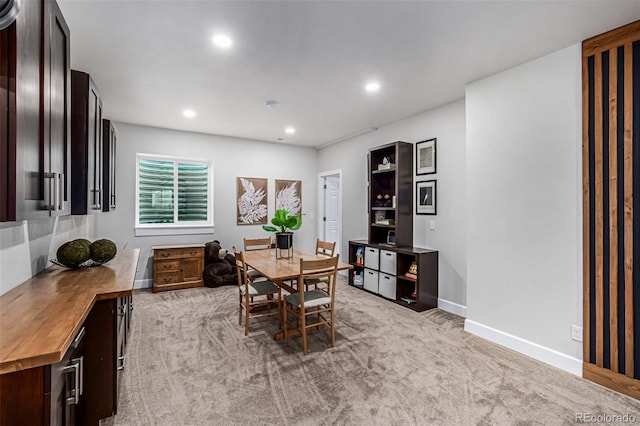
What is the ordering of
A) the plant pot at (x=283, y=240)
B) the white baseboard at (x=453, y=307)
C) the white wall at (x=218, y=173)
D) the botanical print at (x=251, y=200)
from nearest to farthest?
the plant pot at (x=283, y=240) < the white baseboard at (x=453, y=307) < the white wall at (x=218, y=173) < the botanical print at (x=251, y=200)

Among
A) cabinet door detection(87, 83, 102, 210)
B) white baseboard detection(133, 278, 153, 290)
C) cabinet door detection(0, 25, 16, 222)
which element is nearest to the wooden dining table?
cabinet door detection(87, 83, 102, 210)

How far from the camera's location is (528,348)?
2.71 metres

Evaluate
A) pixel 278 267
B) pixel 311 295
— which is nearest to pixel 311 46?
pixel 278 267

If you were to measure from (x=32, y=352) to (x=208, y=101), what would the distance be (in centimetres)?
338

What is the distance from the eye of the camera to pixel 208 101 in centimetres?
378

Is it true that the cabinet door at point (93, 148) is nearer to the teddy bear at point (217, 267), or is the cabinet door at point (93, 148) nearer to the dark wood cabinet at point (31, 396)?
the dark wood cabinet at point (31, 396)

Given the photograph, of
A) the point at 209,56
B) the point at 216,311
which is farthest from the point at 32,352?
the point at 216,311

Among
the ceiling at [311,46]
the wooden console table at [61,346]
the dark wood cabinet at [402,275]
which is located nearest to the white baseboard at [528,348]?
the dark wood cabinet at [402,275]

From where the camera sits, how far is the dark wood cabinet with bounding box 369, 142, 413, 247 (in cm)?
427

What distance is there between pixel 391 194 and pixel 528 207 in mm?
2294

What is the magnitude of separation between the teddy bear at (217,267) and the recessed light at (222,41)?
→ 3.44m

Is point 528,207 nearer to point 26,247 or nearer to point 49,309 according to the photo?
point 49,309

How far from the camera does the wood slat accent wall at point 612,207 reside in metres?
2.14

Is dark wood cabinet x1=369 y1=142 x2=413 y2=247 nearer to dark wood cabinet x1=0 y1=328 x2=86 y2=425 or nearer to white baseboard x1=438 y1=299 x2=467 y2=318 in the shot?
white baseboard x1=438 y1=299 x2=467 y2=318
